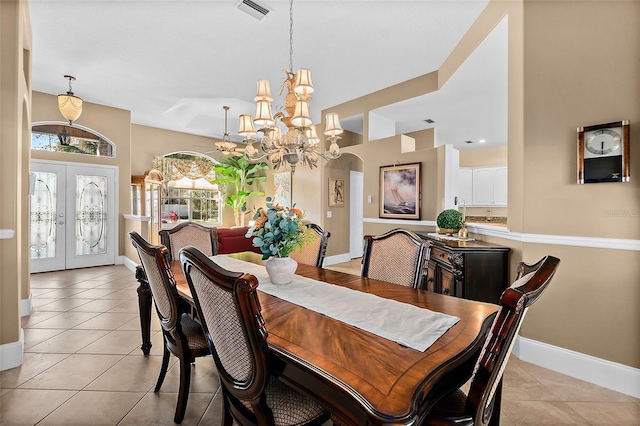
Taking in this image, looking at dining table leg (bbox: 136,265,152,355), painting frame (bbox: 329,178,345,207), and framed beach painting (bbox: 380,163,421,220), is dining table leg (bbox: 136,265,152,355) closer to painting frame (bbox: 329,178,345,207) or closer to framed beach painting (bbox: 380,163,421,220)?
framed beach painting (bbox: 380,163,421,220)

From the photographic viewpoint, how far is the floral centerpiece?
176cm

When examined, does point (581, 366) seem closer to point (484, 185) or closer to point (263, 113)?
point (263, 113)

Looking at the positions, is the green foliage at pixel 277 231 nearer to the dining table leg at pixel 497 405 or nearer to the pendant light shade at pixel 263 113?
the dining table leg at pixel 497 405

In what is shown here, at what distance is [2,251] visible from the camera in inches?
87.9

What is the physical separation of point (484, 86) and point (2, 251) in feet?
17.5

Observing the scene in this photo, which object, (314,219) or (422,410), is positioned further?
(314,219)

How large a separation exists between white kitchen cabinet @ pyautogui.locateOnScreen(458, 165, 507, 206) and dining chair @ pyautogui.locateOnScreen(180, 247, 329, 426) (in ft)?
23.7

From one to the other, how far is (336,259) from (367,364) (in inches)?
220

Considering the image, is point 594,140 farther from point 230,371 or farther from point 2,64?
point 2,64

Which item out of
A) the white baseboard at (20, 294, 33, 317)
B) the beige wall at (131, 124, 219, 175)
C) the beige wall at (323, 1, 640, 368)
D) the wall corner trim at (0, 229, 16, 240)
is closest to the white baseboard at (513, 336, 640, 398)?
the beige wall at (323, 1, 640, 368)

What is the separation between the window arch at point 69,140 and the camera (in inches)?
210

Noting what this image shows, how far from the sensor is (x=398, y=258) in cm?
210

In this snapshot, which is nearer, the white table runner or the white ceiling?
the white table runner

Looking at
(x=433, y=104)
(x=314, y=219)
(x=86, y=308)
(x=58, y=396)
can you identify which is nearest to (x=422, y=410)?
(x=58, y=396)
